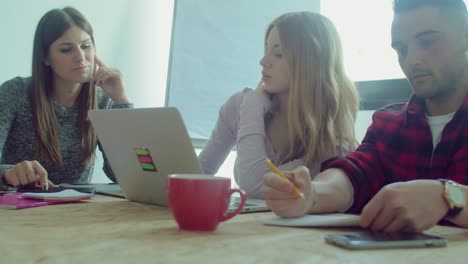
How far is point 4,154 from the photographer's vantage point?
1.71m

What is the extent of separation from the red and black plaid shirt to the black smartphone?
0.43m

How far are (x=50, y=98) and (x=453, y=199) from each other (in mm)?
1469

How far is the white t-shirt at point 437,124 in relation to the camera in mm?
1144

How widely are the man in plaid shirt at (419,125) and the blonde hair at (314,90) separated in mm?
170

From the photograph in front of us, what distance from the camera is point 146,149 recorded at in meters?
0.89

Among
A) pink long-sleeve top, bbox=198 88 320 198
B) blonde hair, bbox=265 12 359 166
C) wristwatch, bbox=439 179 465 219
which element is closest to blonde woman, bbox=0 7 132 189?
pink long-sleeve top, bbox=198 88 320 198

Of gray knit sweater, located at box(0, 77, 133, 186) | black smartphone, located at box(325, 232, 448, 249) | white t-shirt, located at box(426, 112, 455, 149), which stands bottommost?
gray knit sweater, located at box(0, 77, 133, 186)

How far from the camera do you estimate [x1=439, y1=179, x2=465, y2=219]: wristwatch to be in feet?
2.29

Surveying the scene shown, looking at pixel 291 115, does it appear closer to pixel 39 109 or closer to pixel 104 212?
pixel 104 212

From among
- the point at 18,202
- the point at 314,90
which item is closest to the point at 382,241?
the point at 18,202

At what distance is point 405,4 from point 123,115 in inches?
27.8

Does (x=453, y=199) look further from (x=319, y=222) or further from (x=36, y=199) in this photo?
(x=36, y=199)

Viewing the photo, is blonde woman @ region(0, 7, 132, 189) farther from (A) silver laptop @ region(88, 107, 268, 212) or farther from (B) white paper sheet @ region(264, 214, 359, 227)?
(B) white paper sheet @ region(264, 214, 359, 227)

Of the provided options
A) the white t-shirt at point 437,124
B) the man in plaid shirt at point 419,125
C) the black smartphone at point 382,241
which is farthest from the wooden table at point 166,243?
the white t-shirt at point 437,124
